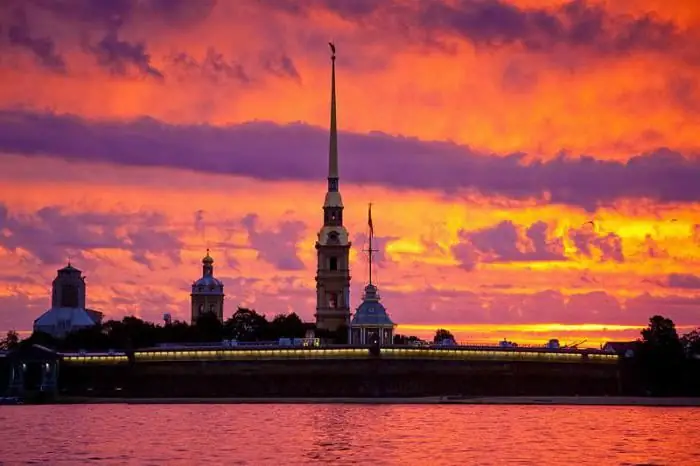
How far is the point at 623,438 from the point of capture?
131 meters

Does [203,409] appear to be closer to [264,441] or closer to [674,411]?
[674,411]

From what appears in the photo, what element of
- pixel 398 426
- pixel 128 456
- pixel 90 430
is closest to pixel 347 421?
pixel 398 426

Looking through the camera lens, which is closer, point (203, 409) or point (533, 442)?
point (533, 442)

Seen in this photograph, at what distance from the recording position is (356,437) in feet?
435

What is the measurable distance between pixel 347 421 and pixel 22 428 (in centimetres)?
3026

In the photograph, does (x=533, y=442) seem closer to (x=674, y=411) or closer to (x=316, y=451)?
(x=316, y=451)

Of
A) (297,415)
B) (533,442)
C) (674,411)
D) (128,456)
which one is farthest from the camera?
(674,411)

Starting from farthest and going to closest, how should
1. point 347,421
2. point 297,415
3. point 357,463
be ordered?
point 297,415, point 347,421, point 357,463

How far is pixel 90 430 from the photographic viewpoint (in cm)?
14688

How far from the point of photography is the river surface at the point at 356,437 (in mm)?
112188

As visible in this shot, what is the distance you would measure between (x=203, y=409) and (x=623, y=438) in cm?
7620

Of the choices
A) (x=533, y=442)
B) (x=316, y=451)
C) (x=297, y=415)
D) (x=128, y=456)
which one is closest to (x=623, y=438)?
(x=533, y=442)

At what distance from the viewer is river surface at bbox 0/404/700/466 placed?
112188 millimetres

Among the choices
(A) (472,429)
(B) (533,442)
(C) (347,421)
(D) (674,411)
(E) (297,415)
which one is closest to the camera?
(B) (533,442)
